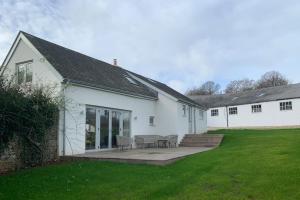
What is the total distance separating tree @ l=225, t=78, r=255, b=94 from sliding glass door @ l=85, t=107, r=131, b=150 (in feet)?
178

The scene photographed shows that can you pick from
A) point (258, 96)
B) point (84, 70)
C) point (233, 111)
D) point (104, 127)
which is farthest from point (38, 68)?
point (258, 96)

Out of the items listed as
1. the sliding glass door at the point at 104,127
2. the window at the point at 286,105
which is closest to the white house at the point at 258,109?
the window at the point at 286,105

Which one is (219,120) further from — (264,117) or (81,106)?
(81,106)

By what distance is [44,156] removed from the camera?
1477 centimetres

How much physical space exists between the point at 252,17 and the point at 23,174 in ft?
42.6

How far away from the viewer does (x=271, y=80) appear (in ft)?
222

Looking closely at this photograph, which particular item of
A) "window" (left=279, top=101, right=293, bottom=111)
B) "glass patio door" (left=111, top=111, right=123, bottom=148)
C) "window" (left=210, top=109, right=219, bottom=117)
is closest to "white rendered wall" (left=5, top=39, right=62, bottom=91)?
"glass patio door" (left=111, top=111, right=123, bottom=148)

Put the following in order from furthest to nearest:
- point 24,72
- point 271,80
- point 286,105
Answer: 1. point 271,80
2. point 286,105
3. point 24,72

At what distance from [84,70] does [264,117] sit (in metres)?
26.5

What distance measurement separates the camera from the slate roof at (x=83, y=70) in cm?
1747

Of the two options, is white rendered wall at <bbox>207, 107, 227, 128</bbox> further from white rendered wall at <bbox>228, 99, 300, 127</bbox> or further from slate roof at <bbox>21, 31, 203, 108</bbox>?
slate roof at <bbox>21, 31, 203, 108</bbox>

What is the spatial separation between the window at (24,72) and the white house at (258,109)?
1143 inches

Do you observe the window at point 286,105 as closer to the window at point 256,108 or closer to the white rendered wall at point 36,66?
the window at point 256,108

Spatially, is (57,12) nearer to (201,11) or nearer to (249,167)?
(201,11)
